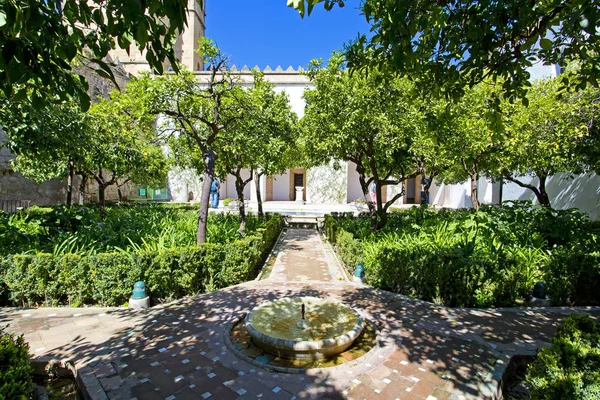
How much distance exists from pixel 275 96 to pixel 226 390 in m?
10.9

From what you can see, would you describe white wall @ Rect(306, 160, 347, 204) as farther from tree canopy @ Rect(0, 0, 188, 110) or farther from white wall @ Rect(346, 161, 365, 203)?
tree canopy @ Rect(0, 0, 188, 110)

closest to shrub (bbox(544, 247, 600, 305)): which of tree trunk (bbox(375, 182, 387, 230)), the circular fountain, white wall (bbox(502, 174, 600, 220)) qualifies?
the circular fountain

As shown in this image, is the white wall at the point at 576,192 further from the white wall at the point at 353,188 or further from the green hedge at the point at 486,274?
the white wall at the point at 353,188

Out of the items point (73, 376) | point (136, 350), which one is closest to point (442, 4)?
point (136, 350)

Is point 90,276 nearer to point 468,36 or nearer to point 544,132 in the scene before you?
point 468,36

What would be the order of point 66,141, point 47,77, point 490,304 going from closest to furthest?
point 47,77 < point 490,304 < point 66,141

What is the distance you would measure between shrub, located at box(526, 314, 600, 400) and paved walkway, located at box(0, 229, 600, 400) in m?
0.72

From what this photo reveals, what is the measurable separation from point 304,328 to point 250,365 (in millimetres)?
848

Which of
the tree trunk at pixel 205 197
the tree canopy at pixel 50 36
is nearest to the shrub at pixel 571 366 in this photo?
the tree canopy at pixel 50 36

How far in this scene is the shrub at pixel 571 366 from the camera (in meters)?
2.24

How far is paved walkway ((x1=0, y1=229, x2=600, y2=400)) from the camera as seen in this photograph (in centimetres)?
309

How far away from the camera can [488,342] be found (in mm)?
4066

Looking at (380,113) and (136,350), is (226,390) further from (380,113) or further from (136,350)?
(380,113)

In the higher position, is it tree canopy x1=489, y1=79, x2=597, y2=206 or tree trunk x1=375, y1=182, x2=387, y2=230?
tree canopy x1=489, y1=79, x2=597, y2=206
